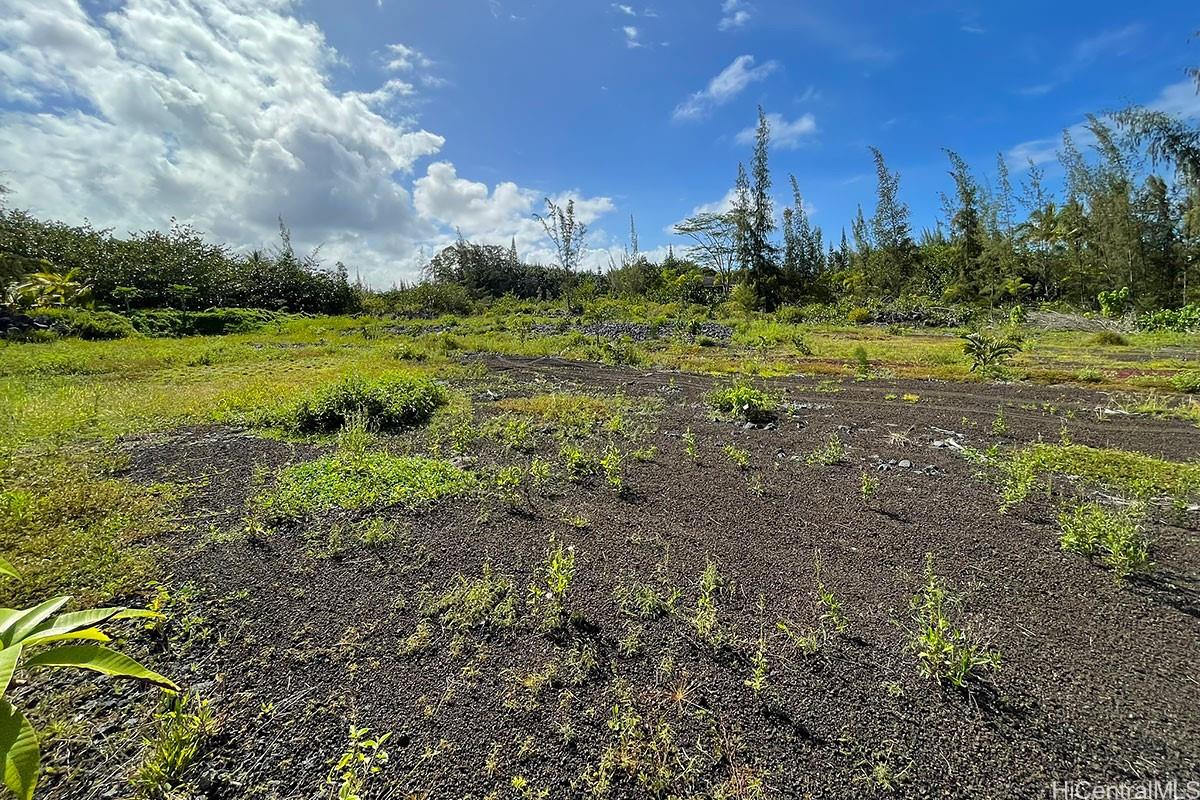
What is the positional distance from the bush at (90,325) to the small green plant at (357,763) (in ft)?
68.9

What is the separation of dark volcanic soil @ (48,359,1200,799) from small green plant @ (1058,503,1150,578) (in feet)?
0.42

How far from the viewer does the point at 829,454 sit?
16.9ft

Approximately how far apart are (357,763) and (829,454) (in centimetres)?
467

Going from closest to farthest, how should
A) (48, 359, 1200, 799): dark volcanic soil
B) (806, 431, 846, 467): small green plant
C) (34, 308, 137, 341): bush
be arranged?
1. (48, 359, 1200, 799): dark volcanic soil
2. (806, 431, 846, 467): small green plant
3. (34, 308, 137, 341): bush

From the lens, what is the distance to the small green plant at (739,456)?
16.8 ft

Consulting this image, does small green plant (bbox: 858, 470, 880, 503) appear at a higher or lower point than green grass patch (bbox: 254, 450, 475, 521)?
lower

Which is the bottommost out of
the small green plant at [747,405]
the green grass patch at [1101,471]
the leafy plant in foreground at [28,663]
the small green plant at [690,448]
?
the green grass patch at [1101,471]

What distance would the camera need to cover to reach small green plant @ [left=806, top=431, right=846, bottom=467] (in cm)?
512

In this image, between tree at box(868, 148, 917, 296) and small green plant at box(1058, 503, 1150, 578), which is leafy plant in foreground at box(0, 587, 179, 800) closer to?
small green plant at box(1058, 503, 1150, 578)

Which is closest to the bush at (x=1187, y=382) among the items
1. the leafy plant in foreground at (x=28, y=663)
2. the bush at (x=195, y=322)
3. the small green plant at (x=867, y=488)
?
the small green plant at (x=867, y=488)

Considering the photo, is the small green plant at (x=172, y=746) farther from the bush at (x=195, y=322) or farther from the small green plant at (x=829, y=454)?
the bush at (x=195, y=322)

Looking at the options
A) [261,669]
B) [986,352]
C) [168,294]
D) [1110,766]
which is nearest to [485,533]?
[261,669]

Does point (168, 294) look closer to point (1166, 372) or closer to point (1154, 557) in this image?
point (1154, 557)

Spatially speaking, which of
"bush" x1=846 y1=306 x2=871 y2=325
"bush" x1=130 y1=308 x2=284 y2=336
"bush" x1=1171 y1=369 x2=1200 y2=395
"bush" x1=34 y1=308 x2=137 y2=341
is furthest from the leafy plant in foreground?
"bush" x1=846 y1=306 x2=871 y2=325
